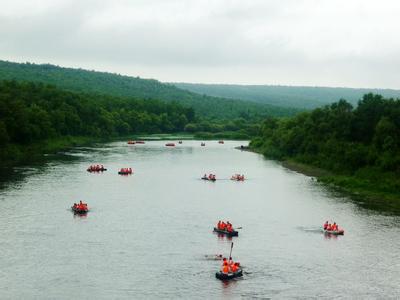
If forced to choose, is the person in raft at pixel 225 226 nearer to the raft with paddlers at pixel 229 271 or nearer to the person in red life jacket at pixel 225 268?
the raft with paddlers at pixel 229 271

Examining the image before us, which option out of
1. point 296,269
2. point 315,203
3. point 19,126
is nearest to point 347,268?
point 296,269

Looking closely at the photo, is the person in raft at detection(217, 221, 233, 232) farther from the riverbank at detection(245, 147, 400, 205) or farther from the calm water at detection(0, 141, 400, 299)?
the riverbank at detection(245, 147, 400, 205)

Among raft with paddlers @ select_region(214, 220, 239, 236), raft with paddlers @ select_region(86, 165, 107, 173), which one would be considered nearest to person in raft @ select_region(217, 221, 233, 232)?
raft with paddlers @ select_region(214, 220, 239, 236)

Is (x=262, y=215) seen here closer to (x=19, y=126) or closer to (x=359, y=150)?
(x=359, y=150)

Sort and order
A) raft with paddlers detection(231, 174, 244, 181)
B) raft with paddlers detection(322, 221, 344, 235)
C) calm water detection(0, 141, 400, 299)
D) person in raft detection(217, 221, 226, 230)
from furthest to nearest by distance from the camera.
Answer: raft with paddlers detection(231, 174, 244, 181), raft with paddlers detection(322, 221, 344, 235), person in raft detection(217, 221, 226, 230), calm water detection(0, 141, 400, 299)

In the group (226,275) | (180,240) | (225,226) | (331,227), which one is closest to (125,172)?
(225,226)

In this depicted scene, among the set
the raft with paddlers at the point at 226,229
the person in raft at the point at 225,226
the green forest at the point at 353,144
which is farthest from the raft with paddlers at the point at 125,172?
the person in raft at the point at 225,226
